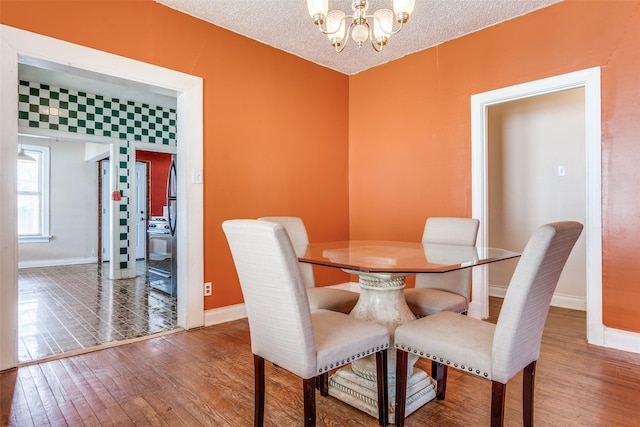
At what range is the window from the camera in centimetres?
641

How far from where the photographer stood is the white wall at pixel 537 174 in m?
3.59

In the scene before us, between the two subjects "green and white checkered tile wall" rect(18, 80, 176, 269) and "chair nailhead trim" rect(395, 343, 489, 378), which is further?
"green and white checkered tile wall" rect(18, 80, 176, 269)

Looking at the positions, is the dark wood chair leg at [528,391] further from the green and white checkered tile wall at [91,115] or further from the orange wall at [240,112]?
the green and white checkered tile wall at [91,115]

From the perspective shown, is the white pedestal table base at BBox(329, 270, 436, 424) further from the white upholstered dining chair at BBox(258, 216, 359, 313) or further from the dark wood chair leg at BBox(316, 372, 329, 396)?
the white upholstered dining chair at BBox(258, 216, 359, 313)

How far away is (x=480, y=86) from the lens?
3219 millimetres

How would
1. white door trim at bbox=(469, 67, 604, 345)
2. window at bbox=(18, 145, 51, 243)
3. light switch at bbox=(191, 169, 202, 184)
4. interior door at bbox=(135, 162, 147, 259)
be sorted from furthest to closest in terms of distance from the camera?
interior door at bbox=(135, 162, 147, 259), window at bbox=(18, 145, 51, 243), light switch at bbox=(191, 169, 202, 184), white door trim at bbox=(469, 67, 604, 345)

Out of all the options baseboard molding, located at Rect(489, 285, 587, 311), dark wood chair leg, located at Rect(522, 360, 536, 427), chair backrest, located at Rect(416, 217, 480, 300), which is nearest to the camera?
dark wood chair leg, located at Rect(522, 360, 536, 427)

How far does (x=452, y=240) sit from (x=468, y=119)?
4.47ft

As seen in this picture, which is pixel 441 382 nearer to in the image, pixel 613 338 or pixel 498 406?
pixel 498 406

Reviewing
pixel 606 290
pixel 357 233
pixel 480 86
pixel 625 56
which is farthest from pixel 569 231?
pixel 357 233

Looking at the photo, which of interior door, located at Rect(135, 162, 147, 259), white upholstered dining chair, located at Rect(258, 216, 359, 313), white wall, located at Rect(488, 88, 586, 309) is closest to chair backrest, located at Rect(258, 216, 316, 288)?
white upholstered dining chair, located at Rect(258, 216, 359, 313)

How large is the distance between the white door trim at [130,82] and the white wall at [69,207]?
510 centimetres

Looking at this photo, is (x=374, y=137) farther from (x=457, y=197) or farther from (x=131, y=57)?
(x=131, y=57)

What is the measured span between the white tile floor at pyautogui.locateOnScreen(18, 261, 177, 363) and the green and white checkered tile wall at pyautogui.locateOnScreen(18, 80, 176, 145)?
206 cm
